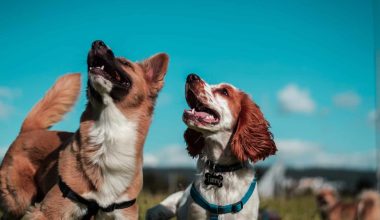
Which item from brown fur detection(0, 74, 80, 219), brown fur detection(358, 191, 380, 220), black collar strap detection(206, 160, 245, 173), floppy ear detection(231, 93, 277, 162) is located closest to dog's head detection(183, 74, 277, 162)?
floppy ear detection(231, 93, 277, 162)

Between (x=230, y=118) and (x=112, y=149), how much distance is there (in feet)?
4.41

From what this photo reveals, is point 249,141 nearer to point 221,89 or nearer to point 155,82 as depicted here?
point 221,89

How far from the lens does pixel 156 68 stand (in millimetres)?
5574

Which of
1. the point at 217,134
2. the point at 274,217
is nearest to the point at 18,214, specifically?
the point at 217,134

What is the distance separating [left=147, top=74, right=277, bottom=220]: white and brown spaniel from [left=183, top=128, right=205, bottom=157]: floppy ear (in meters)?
0.15

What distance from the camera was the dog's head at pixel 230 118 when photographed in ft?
17.5

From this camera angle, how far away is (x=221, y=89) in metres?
5.58

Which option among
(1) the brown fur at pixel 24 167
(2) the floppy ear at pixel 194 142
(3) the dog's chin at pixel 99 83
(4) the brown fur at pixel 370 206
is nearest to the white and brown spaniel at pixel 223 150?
(2) the floppy ear at pixel 194 142

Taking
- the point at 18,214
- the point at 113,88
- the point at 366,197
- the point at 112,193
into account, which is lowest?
the point at 366,197

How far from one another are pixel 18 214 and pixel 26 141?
0.84m

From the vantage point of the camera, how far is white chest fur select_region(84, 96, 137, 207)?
4.89m

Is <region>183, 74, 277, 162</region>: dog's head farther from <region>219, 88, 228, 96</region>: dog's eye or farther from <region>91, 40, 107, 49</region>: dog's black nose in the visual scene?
<region>91, 40, 107, 49</region>: dog's black nose

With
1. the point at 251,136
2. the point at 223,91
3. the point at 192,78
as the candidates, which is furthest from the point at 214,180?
the point at 192,78

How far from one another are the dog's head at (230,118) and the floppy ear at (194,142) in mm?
A: 14
